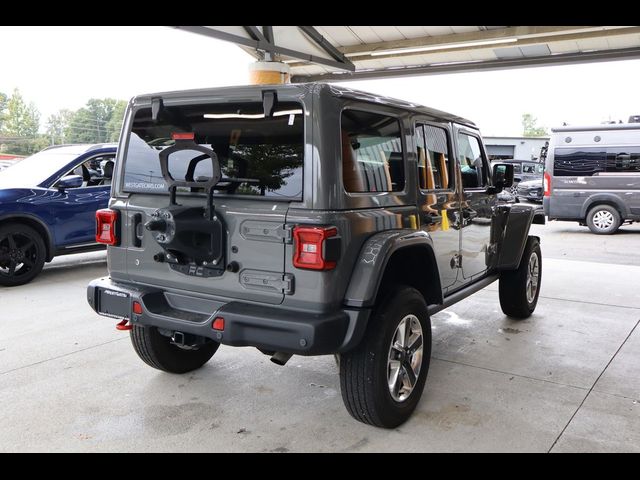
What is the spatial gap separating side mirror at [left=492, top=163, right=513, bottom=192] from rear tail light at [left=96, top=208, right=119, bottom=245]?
3379mm

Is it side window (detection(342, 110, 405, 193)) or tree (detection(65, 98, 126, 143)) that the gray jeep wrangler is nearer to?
side window (detection(342, 110, 405, 193))

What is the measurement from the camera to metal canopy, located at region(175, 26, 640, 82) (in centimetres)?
1030

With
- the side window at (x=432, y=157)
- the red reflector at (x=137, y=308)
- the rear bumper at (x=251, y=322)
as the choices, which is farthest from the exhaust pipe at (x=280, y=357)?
the side window at (x=432, y=157)

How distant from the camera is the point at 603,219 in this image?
13.5 m

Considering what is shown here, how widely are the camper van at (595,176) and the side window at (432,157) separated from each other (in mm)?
10486

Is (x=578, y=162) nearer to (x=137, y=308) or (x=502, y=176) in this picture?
(x=502, y=176)

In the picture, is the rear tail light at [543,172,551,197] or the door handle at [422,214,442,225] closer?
the door handle at [422,214,442,225]

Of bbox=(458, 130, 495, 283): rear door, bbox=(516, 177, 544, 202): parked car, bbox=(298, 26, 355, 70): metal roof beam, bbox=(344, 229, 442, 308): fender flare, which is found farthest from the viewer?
bbox=(516, 177, 544, 202): parked car

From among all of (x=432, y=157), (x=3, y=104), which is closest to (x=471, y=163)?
(x=432, y=157)

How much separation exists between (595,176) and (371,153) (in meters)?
11.8

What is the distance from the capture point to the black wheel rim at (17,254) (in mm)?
6914

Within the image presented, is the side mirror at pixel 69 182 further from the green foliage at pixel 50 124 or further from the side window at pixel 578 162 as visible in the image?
the side window at pixel 578 162

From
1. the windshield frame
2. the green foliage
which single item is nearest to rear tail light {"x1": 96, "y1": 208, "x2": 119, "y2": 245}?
the windshield frame
